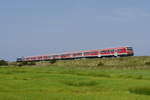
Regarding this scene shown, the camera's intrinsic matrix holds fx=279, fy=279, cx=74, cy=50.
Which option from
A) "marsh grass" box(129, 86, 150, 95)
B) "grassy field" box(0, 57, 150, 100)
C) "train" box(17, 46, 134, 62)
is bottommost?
"marsh grass" box(129, 86, 150, 95)

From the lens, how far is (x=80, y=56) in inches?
3844

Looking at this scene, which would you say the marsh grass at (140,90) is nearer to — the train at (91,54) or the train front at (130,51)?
the train at (91,54)

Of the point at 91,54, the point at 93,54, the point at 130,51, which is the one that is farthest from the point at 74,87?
the point at 91,54

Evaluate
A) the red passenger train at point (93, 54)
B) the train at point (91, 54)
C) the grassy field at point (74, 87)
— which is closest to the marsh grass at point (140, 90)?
the grassy field at point (74, 87)

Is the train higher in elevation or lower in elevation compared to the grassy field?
higher

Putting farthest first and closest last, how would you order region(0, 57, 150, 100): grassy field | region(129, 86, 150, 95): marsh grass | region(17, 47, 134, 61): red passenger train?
region(17, 47, 134, 61): red passenger train, region(129, 86, 150, 95): marsh grass, region(0, 57, 150, 100): grassy field

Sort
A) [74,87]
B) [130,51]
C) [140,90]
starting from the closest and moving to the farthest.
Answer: [140,90], [74,87], [130,51]

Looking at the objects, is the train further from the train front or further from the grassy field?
the grassy field

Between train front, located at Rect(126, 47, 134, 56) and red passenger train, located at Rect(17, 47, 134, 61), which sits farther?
red passenger train, located at Rect(17, 47, 134, 61)

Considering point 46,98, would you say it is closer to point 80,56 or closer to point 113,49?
point 113,49

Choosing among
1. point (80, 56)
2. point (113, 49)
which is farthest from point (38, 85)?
point (80, 56)

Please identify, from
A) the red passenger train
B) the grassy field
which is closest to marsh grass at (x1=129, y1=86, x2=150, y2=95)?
the grassy field

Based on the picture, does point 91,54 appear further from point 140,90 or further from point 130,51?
point 140,90

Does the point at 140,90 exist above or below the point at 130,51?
below
